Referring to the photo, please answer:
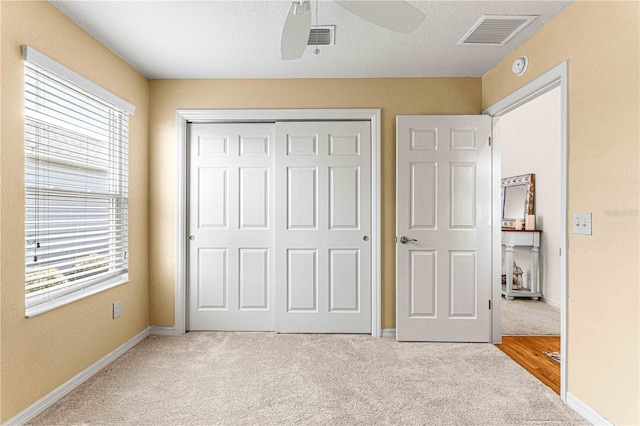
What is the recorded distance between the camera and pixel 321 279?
3.44m

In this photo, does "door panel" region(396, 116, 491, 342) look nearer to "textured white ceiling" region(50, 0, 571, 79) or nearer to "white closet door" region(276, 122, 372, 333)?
→ "white closet door" region(276, 122, 372, 333)

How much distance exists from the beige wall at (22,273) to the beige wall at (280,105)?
45 centimetres

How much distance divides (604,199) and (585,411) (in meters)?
1.25

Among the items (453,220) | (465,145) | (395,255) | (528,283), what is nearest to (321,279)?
(395,255)

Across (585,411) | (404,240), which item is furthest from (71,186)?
Result: (585,411)

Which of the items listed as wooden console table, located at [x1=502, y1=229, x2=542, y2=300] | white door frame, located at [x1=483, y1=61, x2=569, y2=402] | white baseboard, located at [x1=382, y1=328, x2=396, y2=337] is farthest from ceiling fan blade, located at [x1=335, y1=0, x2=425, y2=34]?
wooden console table, located at [x1=502, y1=229, x2=542, y2=300]

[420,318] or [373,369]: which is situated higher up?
[420,318]

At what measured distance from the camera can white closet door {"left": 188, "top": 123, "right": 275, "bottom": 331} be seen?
11.4 ft

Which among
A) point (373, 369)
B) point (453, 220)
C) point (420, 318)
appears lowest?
point (373, 369)

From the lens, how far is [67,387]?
91.2 inches

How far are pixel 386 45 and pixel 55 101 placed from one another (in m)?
2.35

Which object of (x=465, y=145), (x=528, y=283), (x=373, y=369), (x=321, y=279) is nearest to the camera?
(x=373, y=369)

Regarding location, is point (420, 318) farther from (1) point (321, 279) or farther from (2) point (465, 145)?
(2) point (465, 145)

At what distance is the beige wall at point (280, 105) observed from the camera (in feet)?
11.1
